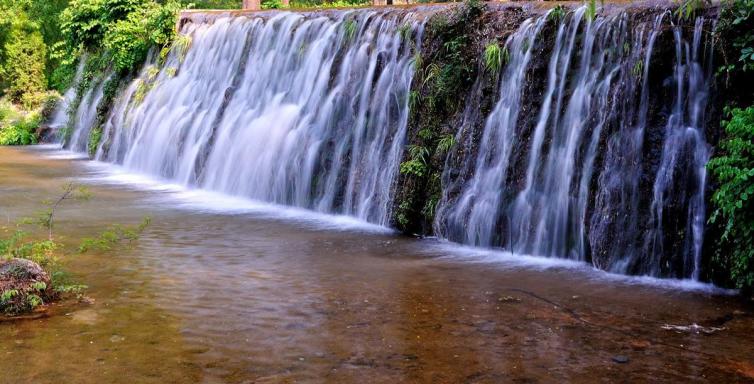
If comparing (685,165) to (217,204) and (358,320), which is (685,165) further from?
(217,204)

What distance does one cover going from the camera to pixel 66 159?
19.0 meters

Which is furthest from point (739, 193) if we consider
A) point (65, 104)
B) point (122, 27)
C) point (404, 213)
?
point (65, 104)

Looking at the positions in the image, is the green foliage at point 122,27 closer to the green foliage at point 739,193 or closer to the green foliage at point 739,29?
the green foliage at point 739,29

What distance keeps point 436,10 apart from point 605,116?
3731 mm

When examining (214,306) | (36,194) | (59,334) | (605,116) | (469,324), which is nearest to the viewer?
(59,334)

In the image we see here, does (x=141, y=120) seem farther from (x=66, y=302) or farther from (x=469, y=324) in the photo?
(x=469, y=324)

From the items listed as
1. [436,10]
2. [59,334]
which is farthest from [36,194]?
[59,334]

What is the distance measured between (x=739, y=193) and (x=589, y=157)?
201 cm

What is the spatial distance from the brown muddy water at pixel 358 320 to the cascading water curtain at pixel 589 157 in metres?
0.40

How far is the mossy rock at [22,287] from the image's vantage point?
6074 millimetres

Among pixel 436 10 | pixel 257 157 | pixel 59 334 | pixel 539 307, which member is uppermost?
Answer: pixel 436 10

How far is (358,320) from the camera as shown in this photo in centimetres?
622

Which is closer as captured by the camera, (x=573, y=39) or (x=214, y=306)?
(x=214, y=306)

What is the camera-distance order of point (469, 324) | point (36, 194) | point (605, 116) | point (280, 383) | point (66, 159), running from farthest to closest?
point (66, 159) → point (36, 194) → point (605, 116) → point (469, 324) → point (280, 383)
